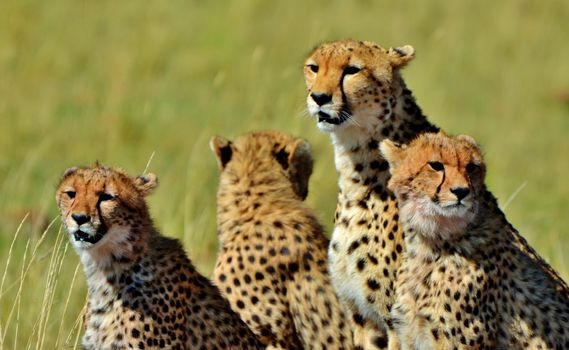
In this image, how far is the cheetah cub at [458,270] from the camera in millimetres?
A: 4617

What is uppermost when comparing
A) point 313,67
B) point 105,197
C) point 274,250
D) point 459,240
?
point 313,67

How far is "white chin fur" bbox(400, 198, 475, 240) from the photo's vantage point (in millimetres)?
4605

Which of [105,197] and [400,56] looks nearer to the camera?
[105,197]

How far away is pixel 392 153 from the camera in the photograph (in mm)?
4809

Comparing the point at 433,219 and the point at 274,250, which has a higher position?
the point at 274,250

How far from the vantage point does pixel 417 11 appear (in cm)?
1487

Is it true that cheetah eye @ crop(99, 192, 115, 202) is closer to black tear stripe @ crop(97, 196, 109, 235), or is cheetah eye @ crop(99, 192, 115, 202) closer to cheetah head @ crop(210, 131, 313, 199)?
black tear stripe @ crop(97, 196, 109, 235)

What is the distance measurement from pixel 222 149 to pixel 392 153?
1308mm

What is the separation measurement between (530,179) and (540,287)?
5.55m

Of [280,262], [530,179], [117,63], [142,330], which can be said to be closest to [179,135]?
[117,63]

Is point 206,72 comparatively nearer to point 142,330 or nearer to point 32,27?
point 32,27

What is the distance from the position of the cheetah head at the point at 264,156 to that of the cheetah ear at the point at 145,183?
908 millimetres

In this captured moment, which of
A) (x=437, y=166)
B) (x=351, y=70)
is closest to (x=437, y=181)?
(x=437, y=166)

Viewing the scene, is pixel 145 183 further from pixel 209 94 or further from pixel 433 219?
pixel 209 94
